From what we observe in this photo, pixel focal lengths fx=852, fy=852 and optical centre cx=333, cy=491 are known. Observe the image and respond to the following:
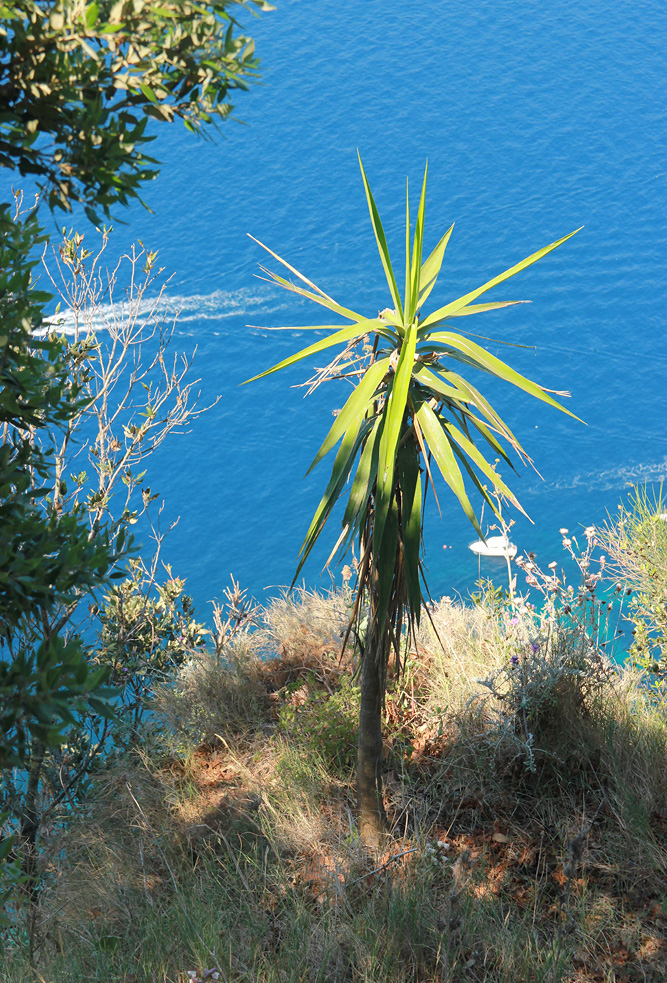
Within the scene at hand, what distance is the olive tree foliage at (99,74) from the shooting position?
1728 millimetres

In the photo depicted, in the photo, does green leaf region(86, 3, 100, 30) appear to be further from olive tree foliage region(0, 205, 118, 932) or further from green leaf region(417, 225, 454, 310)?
green leaf region(417, 225, 454, 310)

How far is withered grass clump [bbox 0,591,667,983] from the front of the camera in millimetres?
3068

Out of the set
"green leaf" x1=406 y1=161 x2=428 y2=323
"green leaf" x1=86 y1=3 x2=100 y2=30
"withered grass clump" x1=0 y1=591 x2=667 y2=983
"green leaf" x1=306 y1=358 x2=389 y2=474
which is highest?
"green leaf" x1=406 y1=161 x2=428 y2=323

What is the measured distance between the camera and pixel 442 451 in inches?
117

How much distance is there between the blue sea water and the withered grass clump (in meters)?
5.16

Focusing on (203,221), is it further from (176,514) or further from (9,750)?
(9,750)

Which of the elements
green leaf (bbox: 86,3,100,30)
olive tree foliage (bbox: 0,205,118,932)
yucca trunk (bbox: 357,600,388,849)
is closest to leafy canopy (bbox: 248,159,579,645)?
yucca trunk (bbox: 357,600,388,849)

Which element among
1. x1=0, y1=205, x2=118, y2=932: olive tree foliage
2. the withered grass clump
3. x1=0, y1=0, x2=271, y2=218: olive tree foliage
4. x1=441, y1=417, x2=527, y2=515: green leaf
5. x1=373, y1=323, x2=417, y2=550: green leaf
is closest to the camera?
x1=0, y1=205, x2=118, y2=932: olive tree foliage

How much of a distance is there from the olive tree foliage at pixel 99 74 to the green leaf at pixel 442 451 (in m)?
1.38

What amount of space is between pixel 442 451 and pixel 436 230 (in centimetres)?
1245

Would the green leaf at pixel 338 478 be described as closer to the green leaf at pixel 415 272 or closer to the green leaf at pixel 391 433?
the green leaf at pixel 391 433

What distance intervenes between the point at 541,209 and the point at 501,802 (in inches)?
509

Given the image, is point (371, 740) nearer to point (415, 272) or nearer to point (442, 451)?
point (442, 451)

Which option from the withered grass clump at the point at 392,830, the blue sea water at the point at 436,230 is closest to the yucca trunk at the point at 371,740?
the withered grass clump at the point at 392,830
